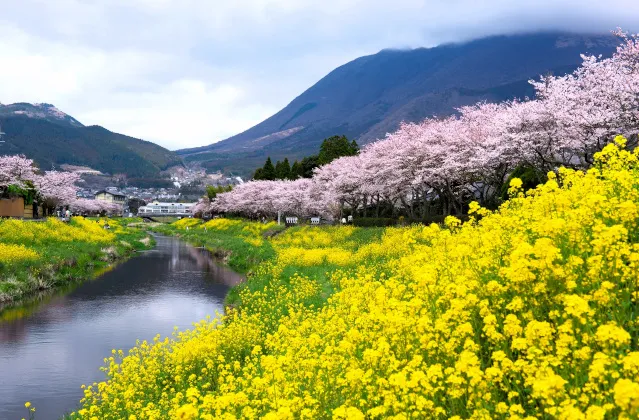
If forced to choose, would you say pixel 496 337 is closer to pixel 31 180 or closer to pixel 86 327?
pixel 86 327

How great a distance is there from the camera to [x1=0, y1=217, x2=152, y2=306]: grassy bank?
21.7 metres

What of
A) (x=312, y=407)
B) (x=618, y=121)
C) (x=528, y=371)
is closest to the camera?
(x=528, y=371)

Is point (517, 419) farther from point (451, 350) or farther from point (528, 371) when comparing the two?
point (451, 350)

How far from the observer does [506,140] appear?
23.6m

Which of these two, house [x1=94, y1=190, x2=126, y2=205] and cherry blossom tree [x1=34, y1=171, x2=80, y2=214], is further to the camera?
house [x1=94, y1=190, x2=126, y2=205]

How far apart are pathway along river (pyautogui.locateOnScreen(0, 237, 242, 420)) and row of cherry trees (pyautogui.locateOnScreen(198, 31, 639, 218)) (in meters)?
13.5

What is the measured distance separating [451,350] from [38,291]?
22996 mm

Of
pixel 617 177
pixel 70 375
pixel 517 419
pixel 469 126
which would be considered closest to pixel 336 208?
pixel 469 126

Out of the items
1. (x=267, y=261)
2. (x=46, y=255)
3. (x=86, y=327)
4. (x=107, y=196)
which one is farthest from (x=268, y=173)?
(x=107, y=196)

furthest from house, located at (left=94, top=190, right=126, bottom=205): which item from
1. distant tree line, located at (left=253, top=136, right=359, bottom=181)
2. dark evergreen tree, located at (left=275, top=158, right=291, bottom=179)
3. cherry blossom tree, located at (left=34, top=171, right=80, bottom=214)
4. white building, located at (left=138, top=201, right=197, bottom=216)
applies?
dark evergreen tree, located at (left=275, top=158, right=291, bottom=179)

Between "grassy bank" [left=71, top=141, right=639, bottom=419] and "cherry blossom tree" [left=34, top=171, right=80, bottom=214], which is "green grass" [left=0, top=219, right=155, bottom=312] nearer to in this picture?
"grassy bank" [left=71, top=141, right=639, bottom=419]

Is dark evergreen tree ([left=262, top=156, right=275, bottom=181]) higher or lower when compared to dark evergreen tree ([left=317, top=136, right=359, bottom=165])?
lower

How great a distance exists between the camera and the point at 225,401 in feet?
15.0

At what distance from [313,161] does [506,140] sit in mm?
43960
